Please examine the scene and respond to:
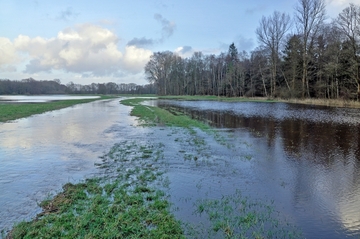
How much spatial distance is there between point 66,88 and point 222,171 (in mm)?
150481

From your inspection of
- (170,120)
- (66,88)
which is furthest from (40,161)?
(66,88)

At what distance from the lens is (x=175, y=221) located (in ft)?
14.6

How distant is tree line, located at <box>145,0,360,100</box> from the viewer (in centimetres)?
3675

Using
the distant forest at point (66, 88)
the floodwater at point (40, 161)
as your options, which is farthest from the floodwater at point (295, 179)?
the distant forest at point (66, 88)

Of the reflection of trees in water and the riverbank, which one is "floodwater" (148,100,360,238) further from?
the riverbank

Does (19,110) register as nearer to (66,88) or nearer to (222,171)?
(222,171)

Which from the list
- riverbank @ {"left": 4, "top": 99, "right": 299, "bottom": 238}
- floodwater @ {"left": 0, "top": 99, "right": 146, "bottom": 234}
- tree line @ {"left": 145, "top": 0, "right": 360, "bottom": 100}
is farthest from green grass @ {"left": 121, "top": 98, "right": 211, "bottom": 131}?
tree line @ {"left": 145, "top": 0, "right": 360, "bottom": 100}

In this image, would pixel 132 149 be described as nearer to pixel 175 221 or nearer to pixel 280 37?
pixel 175 221

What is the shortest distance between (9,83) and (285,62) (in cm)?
12669

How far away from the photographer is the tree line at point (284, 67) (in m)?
36.8

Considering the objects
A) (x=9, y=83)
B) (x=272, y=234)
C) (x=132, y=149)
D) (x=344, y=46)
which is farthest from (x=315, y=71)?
(x=9, y=83)

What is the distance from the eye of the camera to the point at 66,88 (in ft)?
466

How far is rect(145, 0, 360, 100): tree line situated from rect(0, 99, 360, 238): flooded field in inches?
1157

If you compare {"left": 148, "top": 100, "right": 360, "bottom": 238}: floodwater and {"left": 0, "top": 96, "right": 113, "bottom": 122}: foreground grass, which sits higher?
{"left": 0, "top": 96, "right": 113, "bottom": 122}: foreground grass
